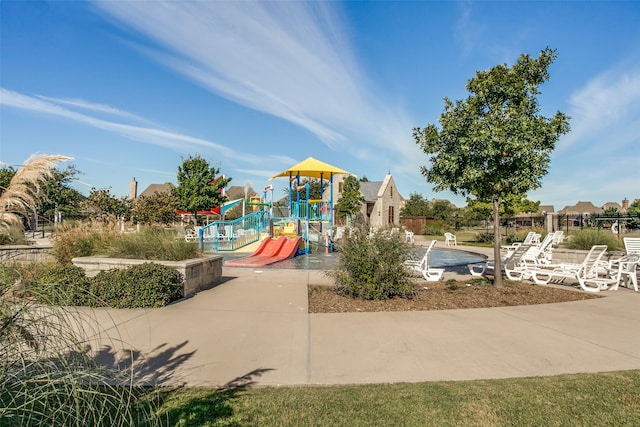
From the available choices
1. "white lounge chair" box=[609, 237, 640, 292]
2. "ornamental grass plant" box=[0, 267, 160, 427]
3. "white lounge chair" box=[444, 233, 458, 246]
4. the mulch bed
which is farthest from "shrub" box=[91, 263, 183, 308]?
"white lounge chair" box=[444, 233, 458, 246]

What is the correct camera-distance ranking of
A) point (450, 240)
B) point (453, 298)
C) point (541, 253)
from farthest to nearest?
point (450, 240) < point (541, 253) < point (453, 298)

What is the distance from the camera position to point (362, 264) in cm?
754

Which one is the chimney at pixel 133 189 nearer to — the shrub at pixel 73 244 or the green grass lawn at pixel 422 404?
the shrub at pixel 73 244

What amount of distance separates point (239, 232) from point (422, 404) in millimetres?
18707

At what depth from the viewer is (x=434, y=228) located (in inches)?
1577

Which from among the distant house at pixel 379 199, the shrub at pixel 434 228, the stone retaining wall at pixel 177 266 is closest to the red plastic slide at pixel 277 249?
the stone retaining wall at pixel 177 266

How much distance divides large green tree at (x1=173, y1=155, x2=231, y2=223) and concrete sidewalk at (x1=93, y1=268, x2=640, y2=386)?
30.7m

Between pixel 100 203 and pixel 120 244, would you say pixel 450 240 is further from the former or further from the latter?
pixel 100 203

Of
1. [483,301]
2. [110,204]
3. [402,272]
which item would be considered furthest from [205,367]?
[110,204]

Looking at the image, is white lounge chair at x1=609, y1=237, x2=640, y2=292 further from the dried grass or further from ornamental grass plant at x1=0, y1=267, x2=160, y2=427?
the dried grass

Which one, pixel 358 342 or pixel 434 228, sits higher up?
pixel 434 228

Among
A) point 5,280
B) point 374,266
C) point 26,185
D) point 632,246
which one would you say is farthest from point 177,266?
point 632,246

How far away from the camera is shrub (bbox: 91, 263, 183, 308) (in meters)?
6.76

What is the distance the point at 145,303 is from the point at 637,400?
6.70 metres
